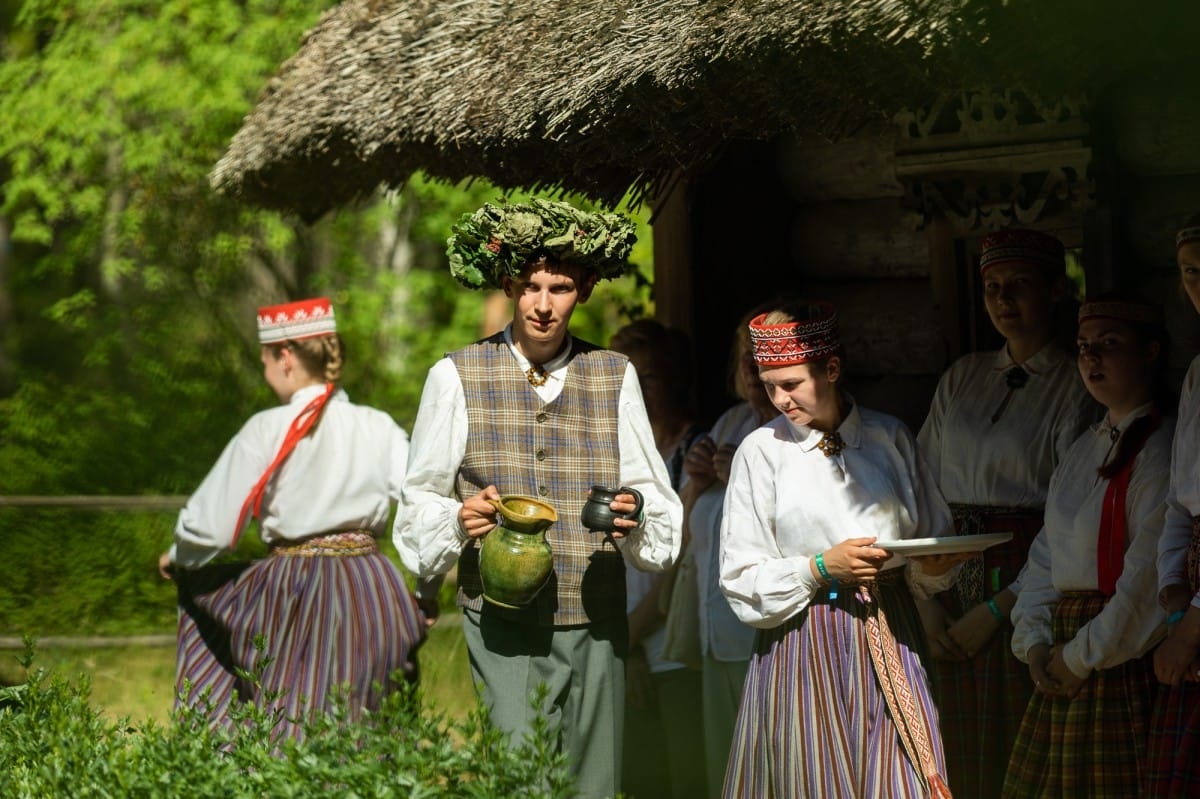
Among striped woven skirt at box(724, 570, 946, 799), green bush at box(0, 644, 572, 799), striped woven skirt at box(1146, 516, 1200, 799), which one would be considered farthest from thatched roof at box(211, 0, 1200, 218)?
green bush at box(0, 644, 572, 799)

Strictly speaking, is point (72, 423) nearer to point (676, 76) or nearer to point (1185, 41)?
point (676, 76)

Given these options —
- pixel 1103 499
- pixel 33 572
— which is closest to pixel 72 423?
pixel 33 572

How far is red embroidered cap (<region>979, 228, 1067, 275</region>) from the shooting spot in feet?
15.0

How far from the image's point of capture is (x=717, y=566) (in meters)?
5.23

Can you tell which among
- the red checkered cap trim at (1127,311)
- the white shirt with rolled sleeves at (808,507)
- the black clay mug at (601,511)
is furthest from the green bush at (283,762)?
the red checkered cap trim at (1127,311)

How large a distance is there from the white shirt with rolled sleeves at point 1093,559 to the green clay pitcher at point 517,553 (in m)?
1.32

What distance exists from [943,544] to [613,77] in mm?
1908

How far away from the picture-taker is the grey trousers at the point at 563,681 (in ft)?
13.6

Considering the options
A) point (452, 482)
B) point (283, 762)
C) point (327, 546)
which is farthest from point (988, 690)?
point (327, 546)

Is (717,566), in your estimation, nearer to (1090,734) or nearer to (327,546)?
(327,546)

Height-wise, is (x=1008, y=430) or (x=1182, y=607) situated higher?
(x=1008, y=430)

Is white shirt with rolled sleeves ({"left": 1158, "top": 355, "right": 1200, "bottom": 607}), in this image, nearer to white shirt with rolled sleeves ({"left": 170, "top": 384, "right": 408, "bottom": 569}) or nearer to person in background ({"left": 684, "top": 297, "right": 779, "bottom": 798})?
person in background ({"left": 684, "top": 297, "right": 779, "bottom": 798})

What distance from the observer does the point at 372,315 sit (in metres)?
13.0

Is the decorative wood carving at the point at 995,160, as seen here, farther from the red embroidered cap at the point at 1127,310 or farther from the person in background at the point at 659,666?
the person in background at the point at 659,666
